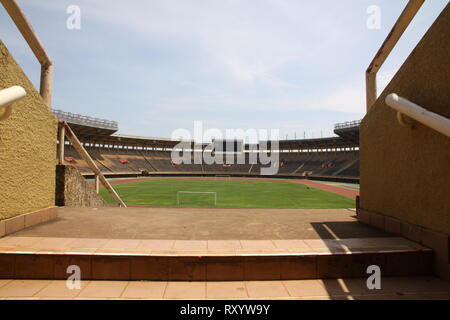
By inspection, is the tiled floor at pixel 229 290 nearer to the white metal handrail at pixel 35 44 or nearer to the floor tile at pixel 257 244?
the floor tile at pixel 257 244

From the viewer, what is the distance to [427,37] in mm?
4770

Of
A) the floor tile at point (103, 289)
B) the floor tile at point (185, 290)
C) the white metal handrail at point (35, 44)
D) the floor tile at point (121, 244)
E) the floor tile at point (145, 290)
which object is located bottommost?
the floor tile at point (185, 290)

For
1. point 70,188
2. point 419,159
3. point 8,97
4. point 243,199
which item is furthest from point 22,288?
point 243,199

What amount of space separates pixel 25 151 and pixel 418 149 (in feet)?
29.4

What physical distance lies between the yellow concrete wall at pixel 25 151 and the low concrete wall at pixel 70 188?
2343 mm

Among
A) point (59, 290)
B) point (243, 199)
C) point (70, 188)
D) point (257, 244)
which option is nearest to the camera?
point (59, 290)

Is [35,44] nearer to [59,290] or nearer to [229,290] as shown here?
[59,290]

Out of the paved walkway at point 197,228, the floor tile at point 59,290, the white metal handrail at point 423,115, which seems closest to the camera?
the floor tile at point 59,290

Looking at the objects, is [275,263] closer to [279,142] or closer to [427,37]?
[427,37]

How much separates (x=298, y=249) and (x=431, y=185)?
2.84 meters

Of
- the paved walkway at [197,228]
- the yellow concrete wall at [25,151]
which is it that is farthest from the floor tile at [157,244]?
the yellow concrete wall at [25,151]

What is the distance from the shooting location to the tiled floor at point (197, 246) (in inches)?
167

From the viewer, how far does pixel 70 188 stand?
957cm
